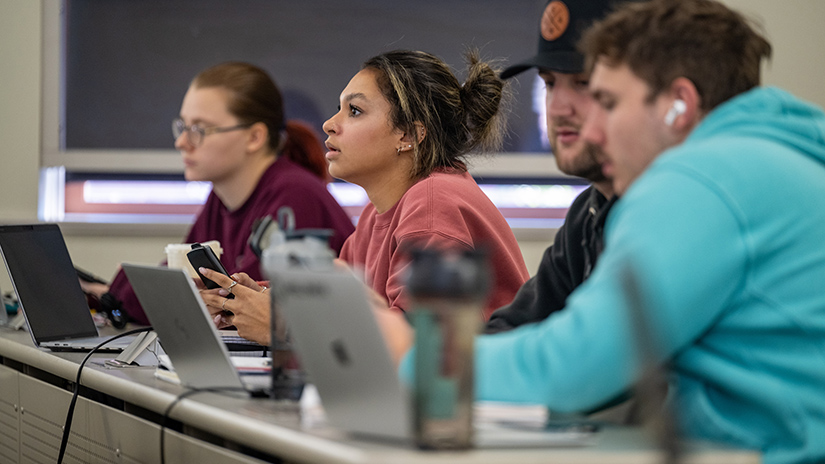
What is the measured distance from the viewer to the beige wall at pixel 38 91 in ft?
11.8

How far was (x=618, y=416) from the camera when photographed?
39.9 inches

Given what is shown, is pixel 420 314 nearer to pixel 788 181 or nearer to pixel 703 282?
pixel 703 282

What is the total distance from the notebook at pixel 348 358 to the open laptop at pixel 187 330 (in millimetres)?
276

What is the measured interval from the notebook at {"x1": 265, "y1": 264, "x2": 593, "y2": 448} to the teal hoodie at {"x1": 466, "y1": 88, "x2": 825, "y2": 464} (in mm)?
85

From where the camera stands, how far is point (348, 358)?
0.83 m

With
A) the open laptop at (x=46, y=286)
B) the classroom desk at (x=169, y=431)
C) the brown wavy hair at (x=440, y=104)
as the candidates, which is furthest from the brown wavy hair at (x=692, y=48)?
the open laptop at (x=46, y=286)

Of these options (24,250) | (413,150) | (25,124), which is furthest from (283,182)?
(25,124)

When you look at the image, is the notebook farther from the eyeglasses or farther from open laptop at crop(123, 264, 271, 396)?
the eyeglasses

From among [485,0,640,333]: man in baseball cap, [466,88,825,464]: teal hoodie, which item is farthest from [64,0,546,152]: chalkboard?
[466,88,825,464]: teal hoodie

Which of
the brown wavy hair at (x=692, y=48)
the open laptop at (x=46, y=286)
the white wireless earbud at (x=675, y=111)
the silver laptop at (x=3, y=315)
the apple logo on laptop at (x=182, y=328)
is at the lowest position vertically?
the silver laptop at (x=3, y=315)

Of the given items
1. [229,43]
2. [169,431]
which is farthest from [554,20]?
[229,43]

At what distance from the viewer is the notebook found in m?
0.80

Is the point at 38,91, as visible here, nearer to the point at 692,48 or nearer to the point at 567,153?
the point at 567,153

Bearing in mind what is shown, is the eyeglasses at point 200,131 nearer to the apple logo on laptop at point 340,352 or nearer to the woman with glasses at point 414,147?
the woman with glasses at point 414,147
